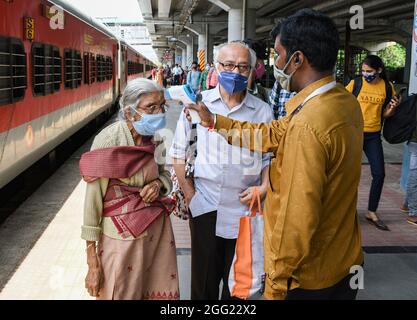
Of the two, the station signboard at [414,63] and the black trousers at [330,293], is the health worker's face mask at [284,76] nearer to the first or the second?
the black trousers at [330,293]

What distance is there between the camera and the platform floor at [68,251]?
169 inches

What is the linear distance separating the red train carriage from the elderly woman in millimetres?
3180

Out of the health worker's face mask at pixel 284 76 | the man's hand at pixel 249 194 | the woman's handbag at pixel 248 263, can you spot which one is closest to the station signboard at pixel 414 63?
the man's hand at pixel 249 194

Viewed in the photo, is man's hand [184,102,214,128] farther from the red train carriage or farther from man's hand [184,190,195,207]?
the red train carriage

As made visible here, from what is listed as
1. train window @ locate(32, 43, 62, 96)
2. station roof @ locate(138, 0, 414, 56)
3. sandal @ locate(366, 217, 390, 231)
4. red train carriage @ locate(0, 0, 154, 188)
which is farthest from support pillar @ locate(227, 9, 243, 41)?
sandal @ locate(366, 217, 390, 231)

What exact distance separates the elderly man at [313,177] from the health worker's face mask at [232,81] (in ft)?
2.75

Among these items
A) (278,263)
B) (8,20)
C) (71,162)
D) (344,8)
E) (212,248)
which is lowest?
(71,162)

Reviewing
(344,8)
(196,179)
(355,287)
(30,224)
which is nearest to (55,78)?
(30,224)

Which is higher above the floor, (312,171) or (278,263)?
(312,171)

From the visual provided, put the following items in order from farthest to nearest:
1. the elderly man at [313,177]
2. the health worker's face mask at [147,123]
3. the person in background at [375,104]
A: 1. the person in background at [375,104]
2. the health worker's face mask at [147,123]
3. the elderly man at [313,177]

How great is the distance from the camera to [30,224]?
20.1ft

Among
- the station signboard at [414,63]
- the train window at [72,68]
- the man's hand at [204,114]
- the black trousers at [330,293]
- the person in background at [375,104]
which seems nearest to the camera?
the black trousers at [330,293]

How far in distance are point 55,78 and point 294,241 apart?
23.1 feet
